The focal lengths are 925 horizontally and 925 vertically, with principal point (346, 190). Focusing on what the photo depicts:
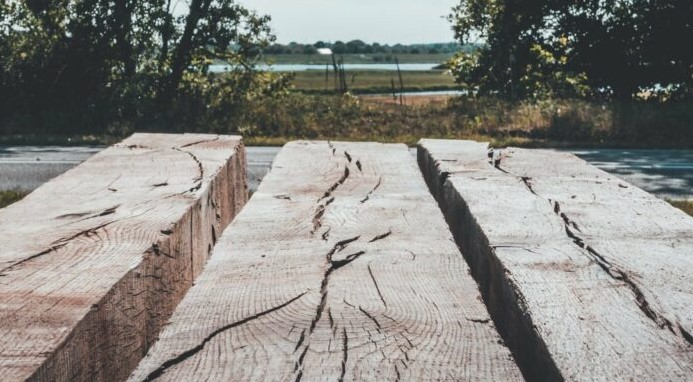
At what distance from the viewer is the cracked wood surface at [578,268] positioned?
1.68m

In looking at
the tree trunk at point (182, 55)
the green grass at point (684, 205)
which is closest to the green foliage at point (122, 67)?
the tree trunk at point (182, 55)

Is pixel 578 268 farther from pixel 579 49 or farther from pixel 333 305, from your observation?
pixel 579 49

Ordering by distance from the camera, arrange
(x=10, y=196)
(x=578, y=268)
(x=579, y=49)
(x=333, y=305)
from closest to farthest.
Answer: (x=333, y=305)
(x=578, y=268)
(x=10, y=196)
(x=579, y=49)

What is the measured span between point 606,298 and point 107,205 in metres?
1.59

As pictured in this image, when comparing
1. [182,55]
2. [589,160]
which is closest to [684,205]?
[589,160]

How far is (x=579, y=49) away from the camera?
63.9 feet

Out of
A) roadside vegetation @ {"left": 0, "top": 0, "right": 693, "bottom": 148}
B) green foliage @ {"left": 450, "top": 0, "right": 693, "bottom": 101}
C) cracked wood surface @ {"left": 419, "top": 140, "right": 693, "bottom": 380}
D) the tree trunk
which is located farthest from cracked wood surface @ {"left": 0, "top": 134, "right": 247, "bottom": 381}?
green foliage @ {"left": 450, "top": 0, "right": 693, "bottom": 101}

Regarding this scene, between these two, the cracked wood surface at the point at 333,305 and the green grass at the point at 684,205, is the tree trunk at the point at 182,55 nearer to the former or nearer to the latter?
the green grass at the point at 684,205

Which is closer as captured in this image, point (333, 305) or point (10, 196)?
point (333, 305)

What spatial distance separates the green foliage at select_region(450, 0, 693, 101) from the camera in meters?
18.4

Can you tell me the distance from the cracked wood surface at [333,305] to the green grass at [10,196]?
5.77 m

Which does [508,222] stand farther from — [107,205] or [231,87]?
[231,87]

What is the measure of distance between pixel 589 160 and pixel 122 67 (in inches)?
361

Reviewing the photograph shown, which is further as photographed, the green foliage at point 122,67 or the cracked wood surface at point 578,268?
the green foliage at point 122,67
